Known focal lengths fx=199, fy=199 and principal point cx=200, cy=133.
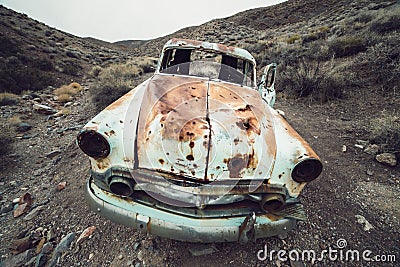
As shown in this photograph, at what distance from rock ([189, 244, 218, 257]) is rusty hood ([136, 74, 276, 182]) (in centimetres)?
82

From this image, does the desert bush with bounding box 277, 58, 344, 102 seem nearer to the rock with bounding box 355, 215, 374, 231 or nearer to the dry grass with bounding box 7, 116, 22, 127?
the rock with bounding box 355, 215, 374, 231

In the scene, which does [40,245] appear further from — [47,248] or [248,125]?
[248,125]

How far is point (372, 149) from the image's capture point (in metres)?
3.25

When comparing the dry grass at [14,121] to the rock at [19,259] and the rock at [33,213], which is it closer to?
the rock at [33,213]

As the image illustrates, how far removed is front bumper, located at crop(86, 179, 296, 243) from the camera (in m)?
1.41

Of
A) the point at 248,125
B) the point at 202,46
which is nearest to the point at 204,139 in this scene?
the point at 248,125

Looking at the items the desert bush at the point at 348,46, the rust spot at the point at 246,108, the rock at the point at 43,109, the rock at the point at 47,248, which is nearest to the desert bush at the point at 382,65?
the desert bush at the point at 348,46

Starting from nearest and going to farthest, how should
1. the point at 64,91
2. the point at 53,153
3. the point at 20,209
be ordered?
the point at 20,209 < the point at 53,153 < the point at 64,91

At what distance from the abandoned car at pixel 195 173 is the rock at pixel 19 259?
3.01 feet

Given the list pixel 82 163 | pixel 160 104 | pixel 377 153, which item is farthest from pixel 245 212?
pixel 377 153

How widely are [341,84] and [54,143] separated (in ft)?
22.5

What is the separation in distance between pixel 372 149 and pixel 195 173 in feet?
11.1

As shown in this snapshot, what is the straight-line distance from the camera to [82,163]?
10.3 ft

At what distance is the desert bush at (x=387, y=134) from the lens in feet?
10.1
